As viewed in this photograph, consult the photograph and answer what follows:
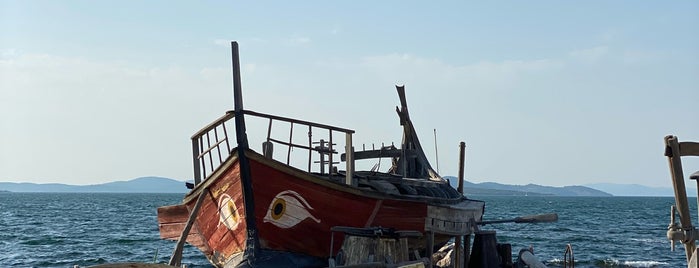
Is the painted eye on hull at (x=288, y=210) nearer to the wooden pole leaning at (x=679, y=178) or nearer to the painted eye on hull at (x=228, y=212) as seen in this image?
the painted eye on hull at (x=228, y=212)

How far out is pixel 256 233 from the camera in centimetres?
1616

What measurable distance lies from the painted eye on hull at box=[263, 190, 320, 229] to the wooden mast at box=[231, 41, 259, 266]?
32cm

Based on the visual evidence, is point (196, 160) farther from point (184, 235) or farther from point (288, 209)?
point (288, 209)

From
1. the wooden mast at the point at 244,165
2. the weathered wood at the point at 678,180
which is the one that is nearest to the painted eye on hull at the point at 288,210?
the wooden mast at the point at 244,165

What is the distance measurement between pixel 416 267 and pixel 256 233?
4.98m

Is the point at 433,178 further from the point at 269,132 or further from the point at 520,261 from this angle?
the point at 269,132

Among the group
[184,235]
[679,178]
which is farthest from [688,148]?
[184,235]

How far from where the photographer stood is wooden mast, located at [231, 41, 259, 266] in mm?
15844

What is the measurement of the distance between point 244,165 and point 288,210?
1223mm

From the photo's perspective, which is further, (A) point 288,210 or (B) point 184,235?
(A) point 288,210

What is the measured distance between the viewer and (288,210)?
16.4m

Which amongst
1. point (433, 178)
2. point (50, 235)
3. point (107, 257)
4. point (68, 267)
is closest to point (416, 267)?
point (433, 178)

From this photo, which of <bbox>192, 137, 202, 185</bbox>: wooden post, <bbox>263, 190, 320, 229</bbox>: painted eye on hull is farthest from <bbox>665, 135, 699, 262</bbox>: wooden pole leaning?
<bbox>192, 137, 202, 185</bbox>: wooden post

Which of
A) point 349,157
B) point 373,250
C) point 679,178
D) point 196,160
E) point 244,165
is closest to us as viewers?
point 679,178
